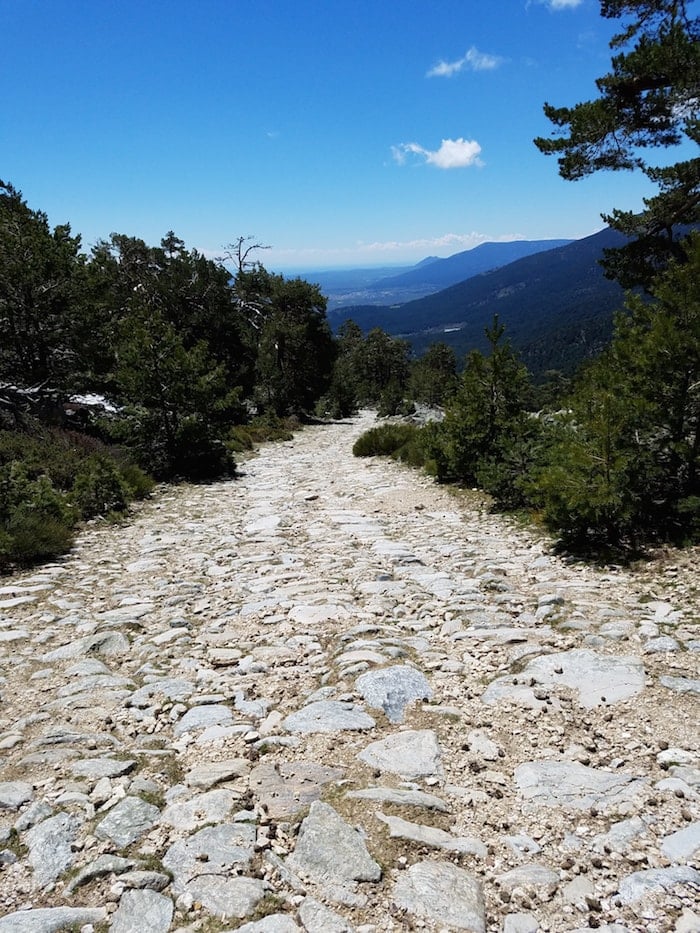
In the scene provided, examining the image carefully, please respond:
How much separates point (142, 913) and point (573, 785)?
7.09 ft

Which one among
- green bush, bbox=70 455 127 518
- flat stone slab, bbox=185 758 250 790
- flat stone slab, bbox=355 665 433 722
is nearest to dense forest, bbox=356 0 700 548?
flat stone slab, bbox=355 665 433 722

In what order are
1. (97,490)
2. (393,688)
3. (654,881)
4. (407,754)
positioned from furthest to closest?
1. (97,490)
2. (393,688)
3. (407,754)
4. (654,881)

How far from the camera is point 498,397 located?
11.1m

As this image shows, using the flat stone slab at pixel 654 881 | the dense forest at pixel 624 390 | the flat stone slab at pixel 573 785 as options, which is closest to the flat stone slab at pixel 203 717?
the flat stone slab at pixel 573 785

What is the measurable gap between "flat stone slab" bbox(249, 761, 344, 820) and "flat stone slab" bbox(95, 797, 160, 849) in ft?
1.76

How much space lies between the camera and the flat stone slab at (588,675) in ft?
12.9

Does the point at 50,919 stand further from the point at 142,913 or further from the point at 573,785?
the point at 573,785

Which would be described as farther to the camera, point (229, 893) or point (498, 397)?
point (498, 397)

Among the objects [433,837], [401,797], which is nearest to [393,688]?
[401,797]

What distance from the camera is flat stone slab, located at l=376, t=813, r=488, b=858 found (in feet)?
8.57

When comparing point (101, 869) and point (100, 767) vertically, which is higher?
point (101, 869)

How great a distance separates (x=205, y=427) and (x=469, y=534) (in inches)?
349

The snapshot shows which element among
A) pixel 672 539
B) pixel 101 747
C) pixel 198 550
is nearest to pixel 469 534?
pixel 672 539

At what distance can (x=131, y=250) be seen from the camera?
105ft
